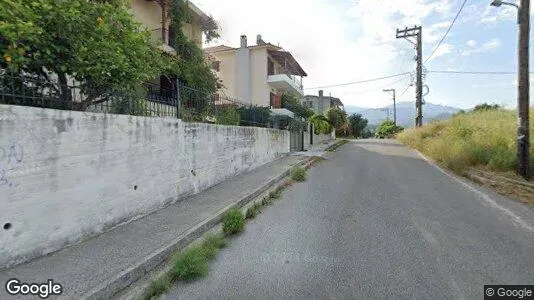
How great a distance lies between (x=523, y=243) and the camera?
5.31 metres

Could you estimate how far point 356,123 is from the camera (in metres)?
56.9

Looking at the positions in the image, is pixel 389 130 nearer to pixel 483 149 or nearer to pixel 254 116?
pixel 483 149

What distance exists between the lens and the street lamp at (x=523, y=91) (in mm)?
10305

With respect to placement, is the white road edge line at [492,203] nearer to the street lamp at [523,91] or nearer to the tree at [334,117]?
the street lamp at [523,91]

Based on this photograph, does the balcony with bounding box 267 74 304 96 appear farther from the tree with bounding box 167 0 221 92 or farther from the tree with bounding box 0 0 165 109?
the tree with bounding box 0 0 165 109

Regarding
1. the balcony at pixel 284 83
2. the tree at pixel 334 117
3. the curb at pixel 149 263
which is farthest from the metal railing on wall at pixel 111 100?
the tree at pixel 334 117

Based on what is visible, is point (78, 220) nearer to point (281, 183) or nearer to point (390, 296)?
point (390, 296)

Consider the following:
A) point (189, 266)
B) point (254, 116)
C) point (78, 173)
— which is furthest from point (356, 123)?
point (189, 266)

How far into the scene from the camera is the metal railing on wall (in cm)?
443

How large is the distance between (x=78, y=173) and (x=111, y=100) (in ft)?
5.15

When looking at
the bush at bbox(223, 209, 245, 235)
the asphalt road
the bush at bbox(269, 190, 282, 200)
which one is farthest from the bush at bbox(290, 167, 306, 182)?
the bush at bbox(223, 209, 245, 235)

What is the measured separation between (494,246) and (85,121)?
6.17 metres

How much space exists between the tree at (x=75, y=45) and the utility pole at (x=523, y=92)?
414 inches

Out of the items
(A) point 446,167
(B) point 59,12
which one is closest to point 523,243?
(B) point 59,12
